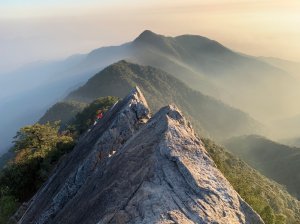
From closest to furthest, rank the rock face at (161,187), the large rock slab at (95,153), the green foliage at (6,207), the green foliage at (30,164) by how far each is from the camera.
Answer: the rock face at (161,187) → the large rock slab at (95,153) → the green foliage at (6,207) → the green foliage at (30,164)

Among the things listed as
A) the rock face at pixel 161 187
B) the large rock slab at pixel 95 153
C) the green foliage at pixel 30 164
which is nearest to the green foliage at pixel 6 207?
the green foliage at pixel 30 164

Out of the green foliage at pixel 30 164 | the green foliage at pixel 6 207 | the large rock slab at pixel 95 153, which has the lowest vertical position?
Answer: the green foliage at pixel 6 207

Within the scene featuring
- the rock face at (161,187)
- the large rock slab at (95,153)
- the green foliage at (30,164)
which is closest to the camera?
the rock face at (161,187)

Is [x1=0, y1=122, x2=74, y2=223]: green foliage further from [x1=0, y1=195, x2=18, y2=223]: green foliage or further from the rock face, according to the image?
the rock face

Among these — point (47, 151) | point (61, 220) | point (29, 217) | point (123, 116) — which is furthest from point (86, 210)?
point (47, 151)

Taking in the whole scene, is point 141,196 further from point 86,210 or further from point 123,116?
point 123,116

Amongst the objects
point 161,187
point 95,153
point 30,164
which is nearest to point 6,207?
point 30,164

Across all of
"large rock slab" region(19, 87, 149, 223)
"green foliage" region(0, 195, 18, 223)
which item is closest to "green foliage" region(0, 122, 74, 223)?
"green foliage" region(0, 195, 18, 223)

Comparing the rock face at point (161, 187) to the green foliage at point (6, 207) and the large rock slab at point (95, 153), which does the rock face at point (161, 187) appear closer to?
the large rock slab at point (95, 153)
